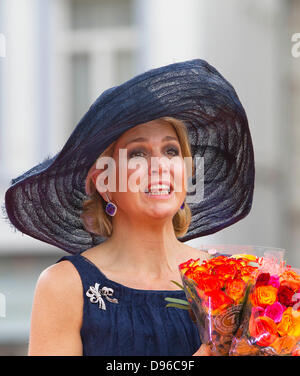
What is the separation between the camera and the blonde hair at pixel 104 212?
1816 millimetres

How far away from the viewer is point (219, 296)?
1.54 meters

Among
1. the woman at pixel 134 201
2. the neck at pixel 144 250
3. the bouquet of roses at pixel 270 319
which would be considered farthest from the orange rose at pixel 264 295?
the neck at pixel 144 250

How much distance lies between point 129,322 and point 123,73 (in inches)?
150

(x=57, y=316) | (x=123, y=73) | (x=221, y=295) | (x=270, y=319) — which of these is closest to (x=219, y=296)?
(x=221, y=295)

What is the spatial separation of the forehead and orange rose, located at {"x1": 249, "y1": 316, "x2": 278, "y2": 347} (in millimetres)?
476

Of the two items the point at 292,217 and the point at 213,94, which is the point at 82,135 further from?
the point at 292,217

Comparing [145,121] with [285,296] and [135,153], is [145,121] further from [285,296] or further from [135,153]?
[285,296]

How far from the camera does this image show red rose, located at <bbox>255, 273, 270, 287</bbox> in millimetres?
1541

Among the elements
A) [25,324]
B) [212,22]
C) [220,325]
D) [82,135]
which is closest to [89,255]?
[82,135]

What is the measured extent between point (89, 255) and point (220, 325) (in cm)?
41

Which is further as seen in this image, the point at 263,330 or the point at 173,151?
the point at 173,151

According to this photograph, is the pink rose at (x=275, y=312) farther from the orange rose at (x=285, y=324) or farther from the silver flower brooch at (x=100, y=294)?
the silver flower brooch at (x=100, y=294)

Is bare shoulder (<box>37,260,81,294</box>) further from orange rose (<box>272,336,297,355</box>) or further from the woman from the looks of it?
orange rose (<box>272,336,297,355</box>)

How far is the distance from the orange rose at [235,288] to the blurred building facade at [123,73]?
3014 millimetres
